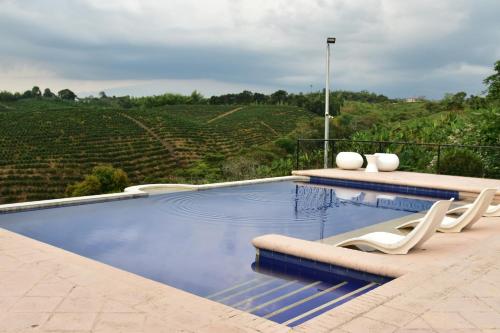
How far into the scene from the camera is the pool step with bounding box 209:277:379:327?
3.75m

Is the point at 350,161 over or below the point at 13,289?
over

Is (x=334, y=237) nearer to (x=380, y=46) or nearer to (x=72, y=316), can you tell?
(x=72, y=316)

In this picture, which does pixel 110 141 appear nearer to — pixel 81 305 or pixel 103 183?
pixel 103 183

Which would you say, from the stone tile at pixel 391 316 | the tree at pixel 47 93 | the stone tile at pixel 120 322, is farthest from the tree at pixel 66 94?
the stone tile at pixel 391 316

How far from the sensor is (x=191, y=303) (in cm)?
344

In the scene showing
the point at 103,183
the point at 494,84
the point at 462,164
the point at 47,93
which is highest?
the point at 47,93

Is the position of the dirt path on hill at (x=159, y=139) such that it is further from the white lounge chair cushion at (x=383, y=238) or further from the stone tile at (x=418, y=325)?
the stone tile at (x=418, y=325)

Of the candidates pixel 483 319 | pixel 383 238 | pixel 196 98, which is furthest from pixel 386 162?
pixel 196 98

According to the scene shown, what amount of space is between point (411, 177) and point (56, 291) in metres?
9.46

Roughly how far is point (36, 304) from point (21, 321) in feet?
1.02

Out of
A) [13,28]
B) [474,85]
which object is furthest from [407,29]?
[474,85]

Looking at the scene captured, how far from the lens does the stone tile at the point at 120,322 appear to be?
2.98 metres

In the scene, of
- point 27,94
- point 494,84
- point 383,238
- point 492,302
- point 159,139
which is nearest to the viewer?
point 492,302

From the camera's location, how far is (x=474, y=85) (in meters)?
27.0
